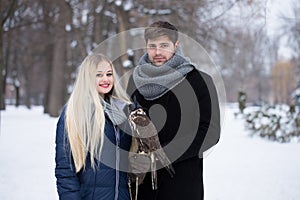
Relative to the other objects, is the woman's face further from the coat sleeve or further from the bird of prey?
the coat sleeve

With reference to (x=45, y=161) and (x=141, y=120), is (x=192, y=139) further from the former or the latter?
(x=45, y=161)

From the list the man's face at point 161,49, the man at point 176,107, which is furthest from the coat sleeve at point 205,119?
the man's face at point 161,49

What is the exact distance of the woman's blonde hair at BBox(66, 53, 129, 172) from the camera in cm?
263

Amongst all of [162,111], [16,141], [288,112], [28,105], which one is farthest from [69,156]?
[28,105]

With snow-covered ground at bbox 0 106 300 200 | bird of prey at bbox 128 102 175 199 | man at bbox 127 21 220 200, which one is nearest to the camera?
bird of prey at bbox 128 102 175 199

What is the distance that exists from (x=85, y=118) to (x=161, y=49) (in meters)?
0.74

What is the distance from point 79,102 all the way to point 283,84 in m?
65.2

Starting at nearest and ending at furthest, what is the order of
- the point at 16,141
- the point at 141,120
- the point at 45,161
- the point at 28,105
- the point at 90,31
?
the point at 141,120 < the point at 45,161 < the point at 16,141 < the point at 90,31 < the point at 28,105

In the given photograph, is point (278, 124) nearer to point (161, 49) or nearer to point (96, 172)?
point (161, 49)

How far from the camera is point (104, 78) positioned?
2.76 metres

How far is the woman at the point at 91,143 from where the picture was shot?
104 inches

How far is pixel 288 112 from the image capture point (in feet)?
45.0

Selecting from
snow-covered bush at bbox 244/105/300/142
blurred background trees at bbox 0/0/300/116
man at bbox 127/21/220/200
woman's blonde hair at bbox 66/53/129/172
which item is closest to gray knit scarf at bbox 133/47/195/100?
man at bbox 127/21/220/200

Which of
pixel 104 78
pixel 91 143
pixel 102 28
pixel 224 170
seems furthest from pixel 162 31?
pixel 102 28
